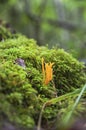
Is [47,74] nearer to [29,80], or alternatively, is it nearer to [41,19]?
[29,80]

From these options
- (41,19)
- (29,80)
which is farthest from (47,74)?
(41,19)

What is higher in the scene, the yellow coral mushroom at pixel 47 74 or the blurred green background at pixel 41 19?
the blurred green background at pixel 41 19

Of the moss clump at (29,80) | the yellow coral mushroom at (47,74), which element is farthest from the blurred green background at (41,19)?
the yellow coral mushroom at (47,74)

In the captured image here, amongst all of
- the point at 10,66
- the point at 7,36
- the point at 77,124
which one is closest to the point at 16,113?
the point at 77,124

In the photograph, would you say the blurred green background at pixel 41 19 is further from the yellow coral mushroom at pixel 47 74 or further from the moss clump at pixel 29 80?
the yellow coral mushroom at pixel 47 74

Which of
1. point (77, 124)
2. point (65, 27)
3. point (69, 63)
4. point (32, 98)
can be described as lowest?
point (77, 124)

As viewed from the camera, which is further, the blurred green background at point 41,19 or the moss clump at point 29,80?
the blurred green background at point 41,19

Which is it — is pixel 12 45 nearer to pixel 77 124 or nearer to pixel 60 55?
pixel 60 55

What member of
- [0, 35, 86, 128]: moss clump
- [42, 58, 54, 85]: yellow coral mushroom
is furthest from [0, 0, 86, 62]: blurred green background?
[42, 58, 54, 85]: yellow coral mushroom

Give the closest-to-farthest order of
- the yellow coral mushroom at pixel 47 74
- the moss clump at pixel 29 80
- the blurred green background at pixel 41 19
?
the moss clump at pixel 29 80 → the yellow coral mushroom at pixel 47 74 → the blurred green background at pixel 41 19
